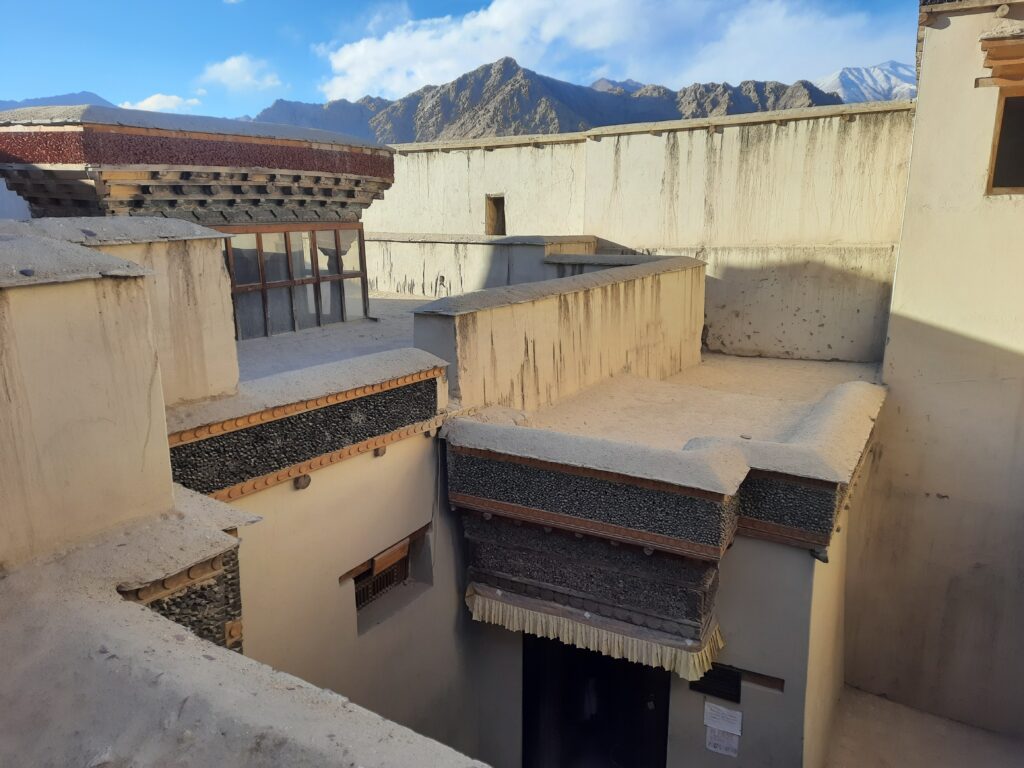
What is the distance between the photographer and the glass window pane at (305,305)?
713 centimetres

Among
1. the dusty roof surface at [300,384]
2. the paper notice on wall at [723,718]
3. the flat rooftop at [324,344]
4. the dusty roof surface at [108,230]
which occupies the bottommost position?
the paper notice on wall at [723,718]

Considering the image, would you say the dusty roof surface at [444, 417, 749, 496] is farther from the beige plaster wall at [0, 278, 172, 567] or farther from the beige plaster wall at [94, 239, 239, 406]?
the beige plaster wall at [0, 278, 172, 567]

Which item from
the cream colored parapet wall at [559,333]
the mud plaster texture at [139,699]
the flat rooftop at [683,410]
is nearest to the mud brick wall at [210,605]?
the mud plaster texture at [139,699]

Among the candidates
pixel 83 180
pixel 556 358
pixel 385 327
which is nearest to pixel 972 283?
pixel 556 358

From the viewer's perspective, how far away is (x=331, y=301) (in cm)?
760

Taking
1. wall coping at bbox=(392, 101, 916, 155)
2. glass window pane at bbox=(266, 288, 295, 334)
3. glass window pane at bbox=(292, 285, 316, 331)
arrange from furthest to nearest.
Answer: wall coping at bbox=(392, 101, 916, 155) < glass window pane at bbox=(292, 285, 316, 331) < glass window pane at bbox=(266, 288, 295, 334)

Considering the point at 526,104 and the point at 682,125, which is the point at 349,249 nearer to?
the point at 682,125

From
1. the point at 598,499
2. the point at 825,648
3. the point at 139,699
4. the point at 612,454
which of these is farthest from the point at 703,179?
the point at 139,699

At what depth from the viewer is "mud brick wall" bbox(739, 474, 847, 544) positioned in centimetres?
443

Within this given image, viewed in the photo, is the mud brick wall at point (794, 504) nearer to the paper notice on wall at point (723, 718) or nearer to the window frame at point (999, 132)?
the paper notice on wall at point (723, 718)

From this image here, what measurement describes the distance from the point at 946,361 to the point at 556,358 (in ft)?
12.1

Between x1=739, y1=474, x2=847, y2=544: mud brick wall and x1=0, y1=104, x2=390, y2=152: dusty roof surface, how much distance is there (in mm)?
4884

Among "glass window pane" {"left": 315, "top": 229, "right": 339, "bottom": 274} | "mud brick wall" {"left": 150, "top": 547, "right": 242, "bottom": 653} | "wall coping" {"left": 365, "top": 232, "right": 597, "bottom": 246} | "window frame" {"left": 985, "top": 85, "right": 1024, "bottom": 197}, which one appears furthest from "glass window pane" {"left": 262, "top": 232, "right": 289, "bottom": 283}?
"window frame" {"left": 985, "top": 85, "right": 1024, "bottom": 197}

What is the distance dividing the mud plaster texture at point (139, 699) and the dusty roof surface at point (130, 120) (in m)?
3.88
